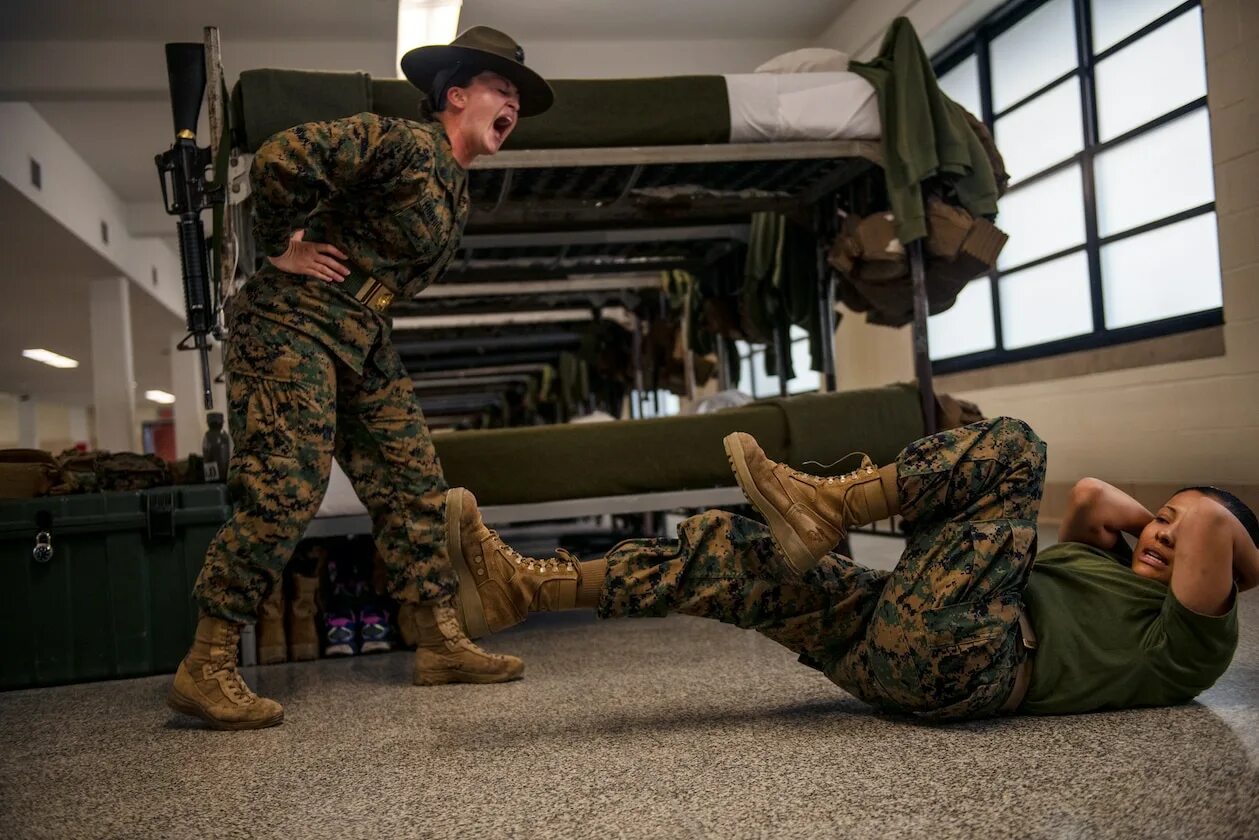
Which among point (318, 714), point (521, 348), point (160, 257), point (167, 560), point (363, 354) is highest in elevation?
point (160, 257)

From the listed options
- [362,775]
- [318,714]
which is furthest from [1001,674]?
[318,714]

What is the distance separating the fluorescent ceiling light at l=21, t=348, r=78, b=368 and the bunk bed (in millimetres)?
16814

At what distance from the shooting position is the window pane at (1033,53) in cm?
779

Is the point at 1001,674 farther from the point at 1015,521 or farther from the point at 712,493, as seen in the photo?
the point at 712,493

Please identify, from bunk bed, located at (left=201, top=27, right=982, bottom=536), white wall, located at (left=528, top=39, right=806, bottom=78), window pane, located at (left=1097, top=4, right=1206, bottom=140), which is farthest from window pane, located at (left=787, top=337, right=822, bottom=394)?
bunk bed, located at (left=201, top=27, right=982, bottom=536)

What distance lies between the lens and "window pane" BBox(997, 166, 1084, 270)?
25.5 feet

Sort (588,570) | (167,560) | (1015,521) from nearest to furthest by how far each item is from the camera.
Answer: (1015,521) → (588,570) → (167,560)

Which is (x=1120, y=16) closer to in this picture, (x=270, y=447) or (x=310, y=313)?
(x=310, y=313)

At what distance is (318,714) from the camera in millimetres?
3109

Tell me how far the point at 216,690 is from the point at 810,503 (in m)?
1.76

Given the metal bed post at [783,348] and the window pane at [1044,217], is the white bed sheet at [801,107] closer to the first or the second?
the metal bed post at [783,348]

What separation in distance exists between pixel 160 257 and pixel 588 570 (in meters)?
14.7

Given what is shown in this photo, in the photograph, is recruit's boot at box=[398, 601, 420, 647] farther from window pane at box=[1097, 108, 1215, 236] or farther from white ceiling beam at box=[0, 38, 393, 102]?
white ceiling beam at box=[0, 38, 393, 102]

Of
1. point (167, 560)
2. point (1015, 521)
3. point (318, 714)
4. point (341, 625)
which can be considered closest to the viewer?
point (1015, 521)
